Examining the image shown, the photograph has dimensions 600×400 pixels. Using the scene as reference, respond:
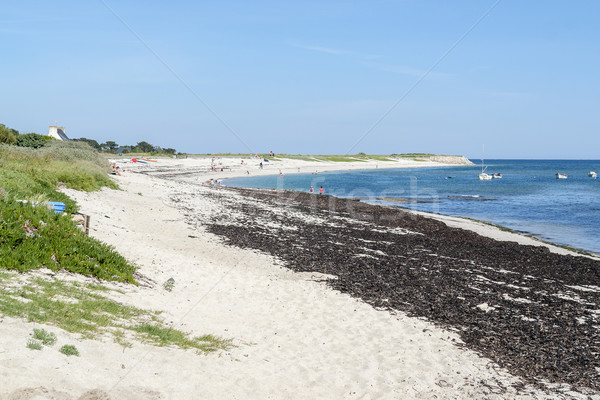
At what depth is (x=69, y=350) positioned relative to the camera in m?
6.30

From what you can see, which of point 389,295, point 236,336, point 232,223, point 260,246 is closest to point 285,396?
point 236,336

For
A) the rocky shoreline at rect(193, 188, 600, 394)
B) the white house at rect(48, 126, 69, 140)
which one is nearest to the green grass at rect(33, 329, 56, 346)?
the rocky shoreline at rect(193, 188, 600, 394)

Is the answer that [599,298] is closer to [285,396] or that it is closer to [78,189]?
[285,396]

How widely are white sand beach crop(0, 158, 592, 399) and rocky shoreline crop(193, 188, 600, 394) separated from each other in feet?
2.94

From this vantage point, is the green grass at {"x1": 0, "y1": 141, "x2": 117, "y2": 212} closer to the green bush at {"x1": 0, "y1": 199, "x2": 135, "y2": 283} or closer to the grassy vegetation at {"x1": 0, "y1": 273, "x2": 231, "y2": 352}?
the green bush at {"x1": 0, "y1": 199, "x2": 135, "y2": 283}

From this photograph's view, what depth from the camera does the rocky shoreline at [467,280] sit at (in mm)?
9898

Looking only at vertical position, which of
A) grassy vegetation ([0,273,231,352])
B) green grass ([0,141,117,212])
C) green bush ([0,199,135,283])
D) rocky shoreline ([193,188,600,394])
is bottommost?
rocky shoreline ([193,188,600,394])

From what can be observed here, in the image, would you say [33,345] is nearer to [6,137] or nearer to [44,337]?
[44,337]

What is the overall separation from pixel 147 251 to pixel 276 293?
4.68m

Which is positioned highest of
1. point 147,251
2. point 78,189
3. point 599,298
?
point 78,189

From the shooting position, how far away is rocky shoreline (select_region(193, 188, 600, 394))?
9.90 m

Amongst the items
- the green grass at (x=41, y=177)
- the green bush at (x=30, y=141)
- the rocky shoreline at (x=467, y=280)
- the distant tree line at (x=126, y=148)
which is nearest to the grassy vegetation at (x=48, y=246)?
the green grass at (x=41, y=177)

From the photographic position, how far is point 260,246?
61.0 feet

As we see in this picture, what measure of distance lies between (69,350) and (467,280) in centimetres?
1272
